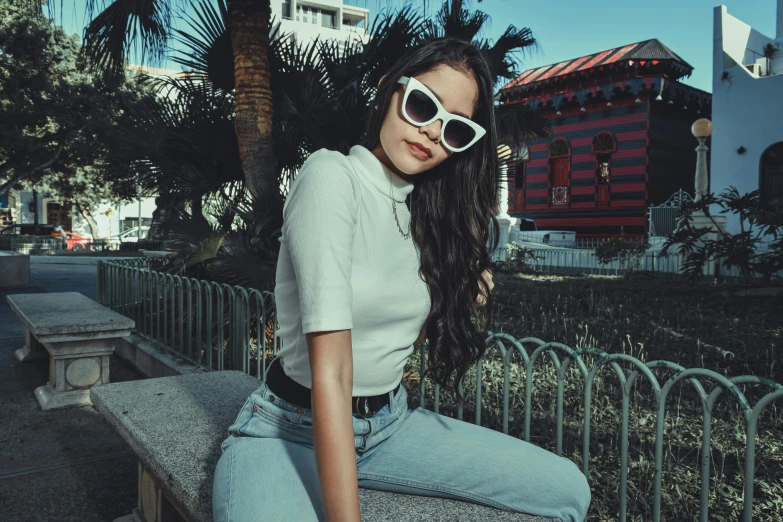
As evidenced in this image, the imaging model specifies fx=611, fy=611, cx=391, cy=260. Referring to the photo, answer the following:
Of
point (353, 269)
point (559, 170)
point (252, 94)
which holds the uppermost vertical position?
point (559, 170)

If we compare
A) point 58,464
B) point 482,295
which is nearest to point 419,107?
point 482,295

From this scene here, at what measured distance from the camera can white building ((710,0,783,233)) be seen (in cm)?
1526

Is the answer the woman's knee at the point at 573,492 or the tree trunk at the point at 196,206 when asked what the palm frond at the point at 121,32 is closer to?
the tree trunk at the point at 196,206

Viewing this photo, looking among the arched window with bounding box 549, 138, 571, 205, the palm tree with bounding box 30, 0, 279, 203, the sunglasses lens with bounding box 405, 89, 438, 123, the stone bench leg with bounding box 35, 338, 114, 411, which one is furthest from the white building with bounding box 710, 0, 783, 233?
the sunglasses lens with bounding box 405, 89, 438, 123

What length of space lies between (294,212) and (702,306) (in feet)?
27.9

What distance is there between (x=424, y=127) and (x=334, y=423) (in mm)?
834

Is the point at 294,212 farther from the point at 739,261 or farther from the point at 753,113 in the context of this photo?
the point at 753,113

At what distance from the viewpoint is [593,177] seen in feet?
73.8

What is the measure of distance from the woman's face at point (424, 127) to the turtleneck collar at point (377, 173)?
0.04 meters

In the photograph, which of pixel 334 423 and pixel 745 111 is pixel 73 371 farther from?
pixel 745 111

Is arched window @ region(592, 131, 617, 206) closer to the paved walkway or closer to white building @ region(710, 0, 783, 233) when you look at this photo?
white building @ region(710, 0, 783, 233)

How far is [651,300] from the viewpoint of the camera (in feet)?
30.3

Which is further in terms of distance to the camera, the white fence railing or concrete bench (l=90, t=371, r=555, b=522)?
the white fence railing

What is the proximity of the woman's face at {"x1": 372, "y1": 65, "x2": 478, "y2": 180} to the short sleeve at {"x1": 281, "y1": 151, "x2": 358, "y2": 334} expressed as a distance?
0.25 m
